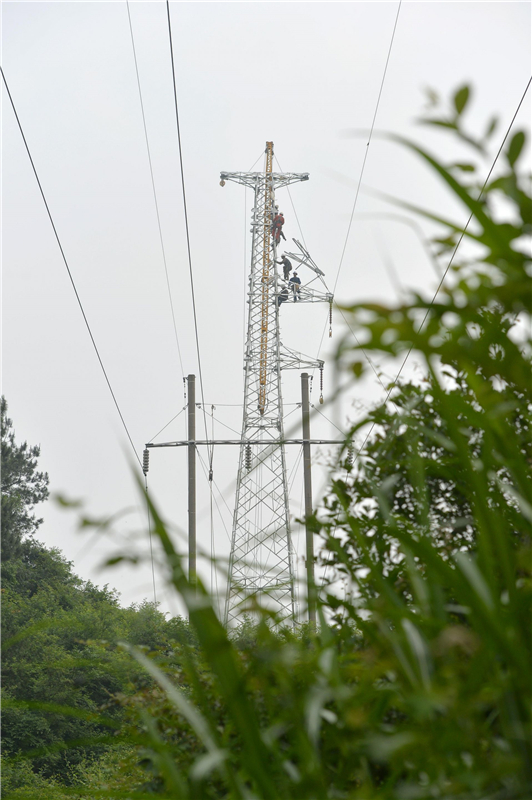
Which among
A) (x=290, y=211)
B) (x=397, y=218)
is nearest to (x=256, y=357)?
(x=290, y=211)

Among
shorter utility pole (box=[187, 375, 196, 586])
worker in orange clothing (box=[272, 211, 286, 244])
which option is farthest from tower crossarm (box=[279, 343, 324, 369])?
worker in orange clothing (box=[272, 211, 286, 244])

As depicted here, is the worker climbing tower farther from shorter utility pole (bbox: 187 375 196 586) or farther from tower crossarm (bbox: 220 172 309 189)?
shorter utility pole (bbox: 187 375 196 586)

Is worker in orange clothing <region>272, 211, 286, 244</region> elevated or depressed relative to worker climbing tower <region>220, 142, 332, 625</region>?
elevated

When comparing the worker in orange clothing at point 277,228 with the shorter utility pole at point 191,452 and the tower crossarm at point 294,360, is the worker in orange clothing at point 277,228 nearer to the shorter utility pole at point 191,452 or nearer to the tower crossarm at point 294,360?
the tower crossarm at point 294,360

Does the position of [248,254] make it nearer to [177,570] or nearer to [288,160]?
[288,160]

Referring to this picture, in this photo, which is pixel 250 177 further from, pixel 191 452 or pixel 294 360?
pixel 191 452

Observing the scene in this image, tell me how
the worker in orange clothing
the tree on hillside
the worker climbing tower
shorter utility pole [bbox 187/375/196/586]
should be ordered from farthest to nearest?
the tree on hillside → the worker in orange clothing → shorter utility pole [bbox 187/375/196/586] → the worker climbing tower

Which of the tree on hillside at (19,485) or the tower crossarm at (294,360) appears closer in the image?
the tower crossarm at (294,360)

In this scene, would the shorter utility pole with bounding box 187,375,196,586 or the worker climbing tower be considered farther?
the shorter utility pole with bounding box 187,375,196,586

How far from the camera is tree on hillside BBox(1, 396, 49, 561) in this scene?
29.4 m

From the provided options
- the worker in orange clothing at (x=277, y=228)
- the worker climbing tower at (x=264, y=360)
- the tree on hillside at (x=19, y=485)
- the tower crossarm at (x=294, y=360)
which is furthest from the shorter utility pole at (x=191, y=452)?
the tree on hillside at (x=19, y=485)

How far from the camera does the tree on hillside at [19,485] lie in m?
29.4

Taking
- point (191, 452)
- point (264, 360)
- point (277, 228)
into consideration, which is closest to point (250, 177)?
point (277, 228)

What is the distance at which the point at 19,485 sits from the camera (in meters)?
33.4
